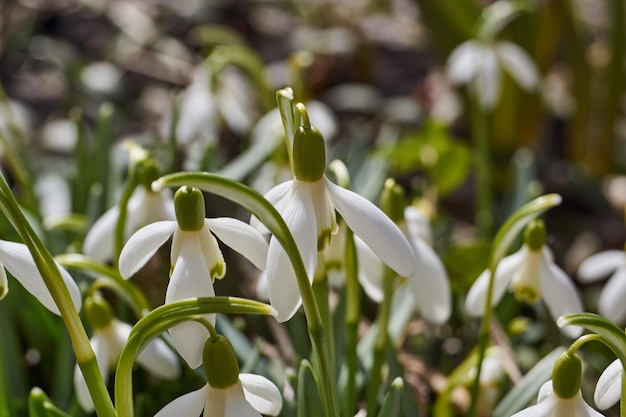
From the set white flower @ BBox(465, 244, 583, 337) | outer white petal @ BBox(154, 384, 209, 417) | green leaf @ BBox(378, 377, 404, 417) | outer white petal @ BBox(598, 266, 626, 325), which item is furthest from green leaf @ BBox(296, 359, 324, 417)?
outer white petal @ BBox(598, 266, 626, 325)

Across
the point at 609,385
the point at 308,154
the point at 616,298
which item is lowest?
the point at 616,298

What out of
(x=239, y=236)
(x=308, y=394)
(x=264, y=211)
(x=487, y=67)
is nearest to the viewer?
(x=264, y=211)

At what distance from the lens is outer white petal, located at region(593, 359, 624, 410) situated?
0.88 meters

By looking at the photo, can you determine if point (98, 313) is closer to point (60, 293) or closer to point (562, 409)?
point (60, 293)

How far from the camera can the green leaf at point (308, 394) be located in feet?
3.22

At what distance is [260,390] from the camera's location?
2.88ft

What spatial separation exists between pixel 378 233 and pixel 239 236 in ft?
0.46

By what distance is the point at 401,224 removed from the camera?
3.76 feet

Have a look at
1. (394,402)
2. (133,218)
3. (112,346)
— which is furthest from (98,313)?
(394,402)

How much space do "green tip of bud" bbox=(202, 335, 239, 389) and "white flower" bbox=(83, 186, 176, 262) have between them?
0.44 m

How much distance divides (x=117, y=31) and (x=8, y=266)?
2.72 m

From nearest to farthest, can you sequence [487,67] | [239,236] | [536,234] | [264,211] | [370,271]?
1. [264,211]
2. [239,236]
3. [536,234]
4. [370,271]
5. [487,67]

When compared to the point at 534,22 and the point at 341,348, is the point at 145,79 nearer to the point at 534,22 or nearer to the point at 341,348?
the point at 534,22

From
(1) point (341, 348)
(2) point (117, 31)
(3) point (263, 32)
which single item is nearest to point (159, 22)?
(2) point (117, 31)
